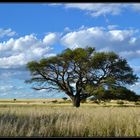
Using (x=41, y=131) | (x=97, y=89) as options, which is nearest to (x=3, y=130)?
(x=41, y=131)

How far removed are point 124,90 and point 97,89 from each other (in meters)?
3.44

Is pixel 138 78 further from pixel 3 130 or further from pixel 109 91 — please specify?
pixel 3 130

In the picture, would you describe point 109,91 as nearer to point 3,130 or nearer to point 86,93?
point 86,93

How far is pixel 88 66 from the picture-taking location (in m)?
42.8

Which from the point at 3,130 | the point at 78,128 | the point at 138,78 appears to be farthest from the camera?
the point at 138,78

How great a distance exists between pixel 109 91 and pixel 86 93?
8.54ft

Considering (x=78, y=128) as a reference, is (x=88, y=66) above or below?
above

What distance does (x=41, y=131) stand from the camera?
6719mm

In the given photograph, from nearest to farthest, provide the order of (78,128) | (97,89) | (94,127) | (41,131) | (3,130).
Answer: (3,130), (41,131), (78,128), (94,127), (97,89)

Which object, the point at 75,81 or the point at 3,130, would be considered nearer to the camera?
the point at 3,130

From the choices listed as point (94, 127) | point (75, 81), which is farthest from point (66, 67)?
point (94, 127)

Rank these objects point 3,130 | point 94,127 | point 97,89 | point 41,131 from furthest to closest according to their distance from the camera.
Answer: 1. point 97,89
2. point 94,127
3. point 41,131
4. point 3,130

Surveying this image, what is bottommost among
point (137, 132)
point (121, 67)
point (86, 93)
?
point (137, 132)

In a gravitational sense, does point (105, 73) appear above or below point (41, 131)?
above
